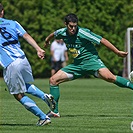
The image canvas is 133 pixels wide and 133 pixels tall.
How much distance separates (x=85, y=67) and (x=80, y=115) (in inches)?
33.8

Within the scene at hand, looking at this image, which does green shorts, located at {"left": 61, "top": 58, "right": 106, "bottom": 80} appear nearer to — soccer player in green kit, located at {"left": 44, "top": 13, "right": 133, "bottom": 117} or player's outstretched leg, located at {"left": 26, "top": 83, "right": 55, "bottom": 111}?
soccer player in green kit, located at {"left": 44, "top": 13, "right": 133, "bottom": 117}

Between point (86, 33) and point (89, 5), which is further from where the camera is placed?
point (89, 5)

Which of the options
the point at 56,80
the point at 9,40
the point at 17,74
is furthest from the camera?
the point at 56,80

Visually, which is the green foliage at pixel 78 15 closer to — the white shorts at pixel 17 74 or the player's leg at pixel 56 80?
the player's leg at pixel 56 80

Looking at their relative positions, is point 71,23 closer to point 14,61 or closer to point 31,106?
point 14,61

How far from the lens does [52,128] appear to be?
10.5m

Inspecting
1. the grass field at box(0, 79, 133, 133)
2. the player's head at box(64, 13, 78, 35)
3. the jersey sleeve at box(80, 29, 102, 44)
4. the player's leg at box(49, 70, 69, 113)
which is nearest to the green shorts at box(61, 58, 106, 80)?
the player's leg at box(49, 70, 69, 113)

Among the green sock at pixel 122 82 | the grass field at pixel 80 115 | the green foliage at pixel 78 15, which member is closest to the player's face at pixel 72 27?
the green sock at pixel 122 82

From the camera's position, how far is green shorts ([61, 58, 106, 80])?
1262 centimetres

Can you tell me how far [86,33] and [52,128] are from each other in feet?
8.13

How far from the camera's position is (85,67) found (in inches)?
499

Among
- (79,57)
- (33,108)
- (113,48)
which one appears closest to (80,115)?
(79,57)

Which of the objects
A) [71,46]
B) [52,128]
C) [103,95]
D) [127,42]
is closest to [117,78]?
[71,46]

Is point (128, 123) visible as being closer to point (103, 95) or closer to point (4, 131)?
point (4, 131)
